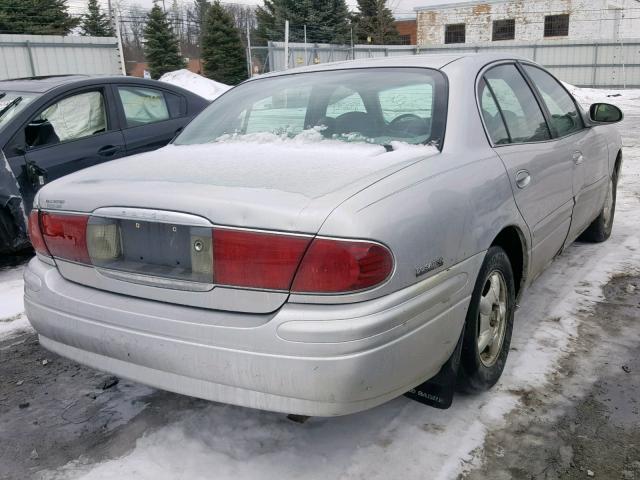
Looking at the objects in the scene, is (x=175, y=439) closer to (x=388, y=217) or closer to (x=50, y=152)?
(x=388, y=217)

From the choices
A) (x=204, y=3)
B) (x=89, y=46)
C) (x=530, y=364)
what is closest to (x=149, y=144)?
(x=530, y=364)

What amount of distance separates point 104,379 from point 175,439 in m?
0.78

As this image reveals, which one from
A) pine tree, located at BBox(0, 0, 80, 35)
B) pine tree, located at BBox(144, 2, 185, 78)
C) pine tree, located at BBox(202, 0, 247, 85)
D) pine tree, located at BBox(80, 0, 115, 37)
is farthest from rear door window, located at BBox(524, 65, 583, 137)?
pine tree, located at BBox(80, 0, 115, 37)

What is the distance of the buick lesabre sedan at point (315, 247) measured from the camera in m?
1.94

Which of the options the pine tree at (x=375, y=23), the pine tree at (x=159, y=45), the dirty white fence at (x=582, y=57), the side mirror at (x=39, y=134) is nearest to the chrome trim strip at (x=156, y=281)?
the side mirror at (x=39, y=134)

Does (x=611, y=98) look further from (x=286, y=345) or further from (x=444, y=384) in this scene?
(x=286, y=345)

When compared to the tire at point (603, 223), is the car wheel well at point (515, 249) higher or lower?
higher

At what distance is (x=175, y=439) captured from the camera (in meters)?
2.54

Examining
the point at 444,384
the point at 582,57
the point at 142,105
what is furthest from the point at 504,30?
the point at 444,384

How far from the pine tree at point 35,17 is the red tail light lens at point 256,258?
32.2 m

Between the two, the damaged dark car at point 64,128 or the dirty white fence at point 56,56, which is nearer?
the damaged dark car at point 64,128

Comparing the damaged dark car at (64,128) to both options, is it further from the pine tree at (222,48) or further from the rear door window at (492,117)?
the pine tree at (222,48)

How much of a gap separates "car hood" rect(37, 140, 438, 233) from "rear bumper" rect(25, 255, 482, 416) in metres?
0.33

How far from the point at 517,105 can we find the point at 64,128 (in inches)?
150
